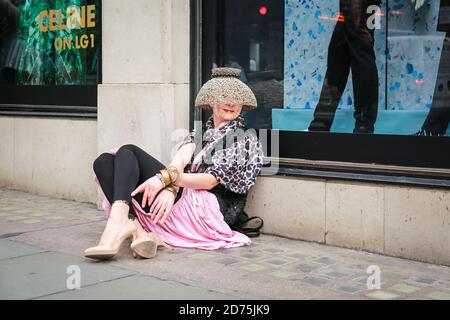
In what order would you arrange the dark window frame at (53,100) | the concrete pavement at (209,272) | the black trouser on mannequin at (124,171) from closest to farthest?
the concrete pavement at (209,272), the black trouser on mannequin at (124,171), the dark window frame at (53,100)

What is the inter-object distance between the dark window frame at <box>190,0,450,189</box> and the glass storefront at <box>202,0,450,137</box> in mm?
138

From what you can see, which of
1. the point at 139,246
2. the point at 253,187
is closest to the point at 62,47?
the point at 253,187

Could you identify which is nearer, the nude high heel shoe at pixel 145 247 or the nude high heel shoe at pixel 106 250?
the nude high heel shoe at pixel 106 250

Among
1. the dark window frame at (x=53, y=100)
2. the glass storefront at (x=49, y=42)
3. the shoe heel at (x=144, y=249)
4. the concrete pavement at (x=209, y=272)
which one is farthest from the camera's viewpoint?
the glass storefront at (x=49, y=42)

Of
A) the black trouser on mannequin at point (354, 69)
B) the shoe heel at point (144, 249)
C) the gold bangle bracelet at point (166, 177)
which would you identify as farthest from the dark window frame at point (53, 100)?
the shoe heel at point (144, 249)

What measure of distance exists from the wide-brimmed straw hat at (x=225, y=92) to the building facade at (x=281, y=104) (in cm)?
62

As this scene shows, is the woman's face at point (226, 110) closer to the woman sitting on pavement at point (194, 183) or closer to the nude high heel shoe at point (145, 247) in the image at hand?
the woman sitting on pavement at point (194, 183)

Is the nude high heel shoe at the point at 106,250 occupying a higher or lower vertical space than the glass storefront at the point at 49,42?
lower

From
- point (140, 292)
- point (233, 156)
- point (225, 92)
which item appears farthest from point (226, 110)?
point (140, 292)

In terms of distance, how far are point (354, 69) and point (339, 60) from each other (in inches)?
6.1

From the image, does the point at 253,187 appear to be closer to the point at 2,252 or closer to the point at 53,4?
the point at 2,252

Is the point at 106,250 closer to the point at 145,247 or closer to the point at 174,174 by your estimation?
the point at 145,247

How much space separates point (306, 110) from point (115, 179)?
1815mm

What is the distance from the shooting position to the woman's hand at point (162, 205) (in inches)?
192
